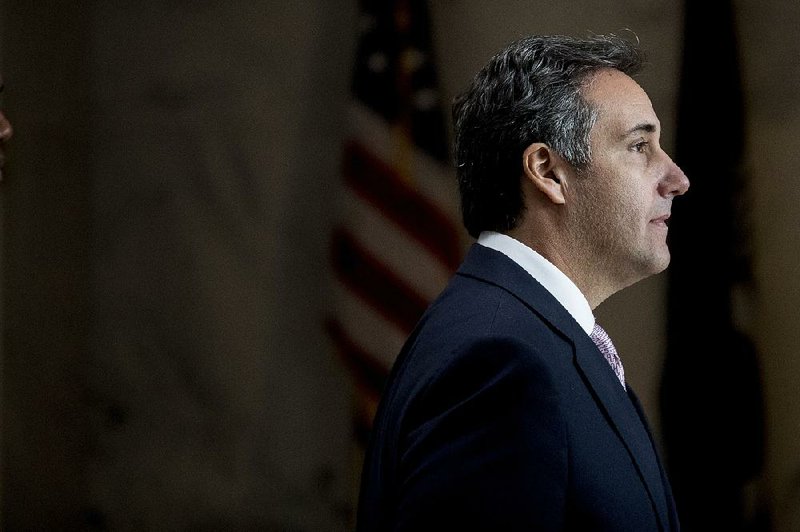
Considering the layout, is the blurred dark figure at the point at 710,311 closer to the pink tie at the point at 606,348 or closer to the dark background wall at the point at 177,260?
the dark background wall at the point at 177,260

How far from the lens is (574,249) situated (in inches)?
56.0

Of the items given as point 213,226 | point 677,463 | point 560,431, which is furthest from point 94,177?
point 560,431

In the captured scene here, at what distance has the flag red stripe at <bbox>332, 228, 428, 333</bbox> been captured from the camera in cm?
269

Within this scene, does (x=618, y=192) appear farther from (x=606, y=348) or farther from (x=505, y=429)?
(x=505, y=429)

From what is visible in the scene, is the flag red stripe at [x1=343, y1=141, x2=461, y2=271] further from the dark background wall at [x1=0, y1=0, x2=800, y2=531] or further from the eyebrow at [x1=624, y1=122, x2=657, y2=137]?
the eyebrow at [x1=624, y1=122, x2=657, y2=137]

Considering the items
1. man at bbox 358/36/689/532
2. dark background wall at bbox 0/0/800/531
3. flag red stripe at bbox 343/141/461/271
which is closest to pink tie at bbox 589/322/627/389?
man at bbox 358/36/689/532

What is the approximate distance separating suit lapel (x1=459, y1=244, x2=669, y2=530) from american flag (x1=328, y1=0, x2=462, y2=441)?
4.23 feet

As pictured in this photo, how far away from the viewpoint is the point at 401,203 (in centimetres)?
270

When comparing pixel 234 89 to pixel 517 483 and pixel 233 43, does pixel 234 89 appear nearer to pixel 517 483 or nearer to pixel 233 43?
pixel 233 43

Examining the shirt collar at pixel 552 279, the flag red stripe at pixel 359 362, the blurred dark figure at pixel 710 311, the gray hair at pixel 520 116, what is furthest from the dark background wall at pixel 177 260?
the shirt collar at pixel 552 279

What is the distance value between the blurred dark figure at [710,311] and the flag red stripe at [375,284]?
2.10ft

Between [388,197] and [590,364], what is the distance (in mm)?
1447

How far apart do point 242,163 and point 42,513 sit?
106cm

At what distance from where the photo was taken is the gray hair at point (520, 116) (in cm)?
144
